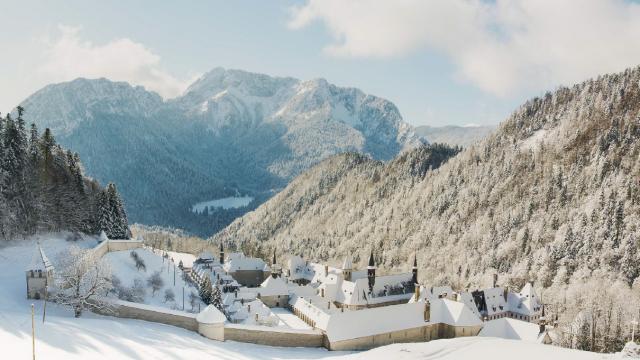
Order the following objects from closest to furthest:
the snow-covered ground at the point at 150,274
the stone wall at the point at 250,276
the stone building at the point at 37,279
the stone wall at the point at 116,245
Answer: the stone building at the point at 37,279, the snow-covered ground at the point at 150,274, the stone wall at the point at 116,245, the stone wall at the point at 250,276

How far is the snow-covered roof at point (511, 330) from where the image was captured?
209ft

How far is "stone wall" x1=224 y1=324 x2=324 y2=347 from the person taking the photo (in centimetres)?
5528

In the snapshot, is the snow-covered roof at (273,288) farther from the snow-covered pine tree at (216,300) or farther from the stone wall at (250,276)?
the stone wall at (250,276)

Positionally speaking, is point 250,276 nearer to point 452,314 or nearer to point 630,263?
point 452,314

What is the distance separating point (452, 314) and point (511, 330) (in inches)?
320

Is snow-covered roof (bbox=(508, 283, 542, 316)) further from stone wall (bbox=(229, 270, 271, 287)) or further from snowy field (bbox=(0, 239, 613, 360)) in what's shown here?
stone wall (bbox=(229, 270, 271, 287))

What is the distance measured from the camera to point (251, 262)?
363 ft

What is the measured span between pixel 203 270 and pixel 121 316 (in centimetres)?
4451

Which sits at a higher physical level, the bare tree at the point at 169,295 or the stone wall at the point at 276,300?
the bare tree at the point at 169,295

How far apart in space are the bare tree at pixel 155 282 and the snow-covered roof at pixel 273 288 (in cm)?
2301

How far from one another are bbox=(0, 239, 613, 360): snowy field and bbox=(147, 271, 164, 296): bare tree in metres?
11.8

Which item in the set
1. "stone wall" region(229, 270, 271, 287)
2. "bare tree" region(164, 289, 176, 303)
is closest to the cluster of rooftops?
"stone wall" region(229, 270, 271, 287)

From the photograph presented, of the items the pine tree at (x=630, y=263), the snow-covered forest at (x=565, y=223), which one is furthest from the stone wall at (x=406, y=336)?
the pine tree at (x=630, y=263)

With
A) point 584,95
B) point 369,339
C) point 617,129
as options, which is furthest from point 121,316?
point 584,95
